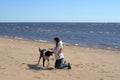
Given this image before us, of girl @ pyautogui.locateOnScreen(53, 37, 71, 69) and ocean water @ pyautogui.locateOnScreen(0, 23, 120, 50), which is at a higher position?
girl @ pyautogui.locateOnScreen(53, 37, 71, 69)

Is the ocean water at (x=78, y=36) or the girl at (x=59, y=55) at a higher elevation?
the girl at (x=59, y=55)

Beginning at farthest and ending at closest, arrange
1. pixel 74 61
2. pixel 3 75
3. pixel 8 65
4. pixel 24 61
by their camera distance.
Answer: pixel 74 61 < pixel 24 61 < pixel 8 65 < pixel 3 75

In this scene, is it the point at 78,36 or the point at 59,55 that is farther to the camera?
the point at 78,36

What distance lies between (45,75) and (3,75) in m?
1.43

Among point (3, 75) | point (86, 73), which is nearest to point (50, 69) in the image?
point (86, 73)

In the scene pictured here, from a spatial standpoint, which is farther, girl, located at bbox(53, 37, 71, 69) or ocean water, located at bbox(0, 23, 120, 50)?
ocean water, located at bbox(0, 23, 120, 50)

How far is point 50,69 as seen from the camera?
437 inches

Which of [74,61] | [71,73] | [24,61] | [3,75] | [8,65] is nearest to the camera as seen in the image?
[3,75]

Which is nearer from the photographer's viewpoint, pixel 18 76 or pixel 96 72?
pixel 18 76

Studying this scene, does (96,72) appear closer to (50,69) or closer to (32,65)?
(50,69)

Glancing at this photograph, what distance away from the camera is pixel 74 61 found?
1343 cm

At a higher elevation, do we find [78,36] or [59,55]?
[59,55]

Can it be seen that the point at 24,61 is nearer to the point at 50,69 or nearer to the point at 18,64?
the point at 18,64

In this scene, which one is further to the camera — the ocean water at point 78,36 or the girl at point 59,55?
the ocean water at point 78,36
